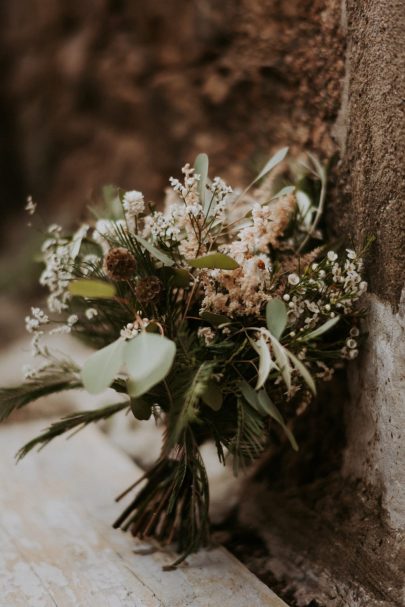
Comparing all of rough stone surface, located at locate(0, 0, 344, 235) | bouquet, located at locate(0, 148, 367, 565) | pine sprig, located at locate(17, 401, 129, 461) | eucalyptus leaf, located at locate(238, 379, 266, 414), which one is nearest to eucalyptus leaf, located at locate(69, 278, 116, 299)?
bouquet, located at locate(0, 148, 367, 565)

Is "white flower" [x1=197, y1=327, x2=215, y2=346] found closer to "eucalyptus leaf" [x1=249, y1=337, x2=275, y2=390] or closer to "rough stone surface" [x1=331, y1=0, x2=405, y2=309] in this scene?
"eucalyptus leaf" [x1=249, y1=337, x2=275, y2=390]

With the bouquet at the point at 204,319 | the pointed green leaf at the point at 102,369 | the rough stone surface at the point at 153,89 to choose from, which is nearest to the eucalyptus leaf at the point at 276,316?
the bouquet at the point at 204,319

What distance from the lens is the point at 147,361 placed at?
84 centimetres

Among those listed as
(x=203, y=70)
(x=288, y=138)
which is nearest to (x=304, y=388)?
(x=288, y=138)

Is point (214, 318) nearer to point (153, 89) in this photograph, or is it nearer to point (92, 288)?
point (92, 288)

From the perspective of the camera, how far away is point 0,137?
8.26ft

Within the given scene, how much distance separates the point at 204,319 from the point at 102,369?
25 cm

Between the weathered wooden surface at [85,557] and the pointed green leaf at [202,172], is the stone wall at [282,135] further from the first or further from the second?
the pointed green leaf at [202,172]

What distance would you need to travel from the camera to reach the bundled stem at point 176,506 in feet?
3.69

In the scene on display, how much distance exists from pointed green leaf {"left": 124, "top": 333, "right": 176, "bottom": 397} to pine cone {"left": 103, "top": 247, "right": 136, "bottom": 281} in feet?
0.49

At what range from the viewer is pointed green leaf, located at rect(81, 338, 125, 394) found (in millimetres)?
854

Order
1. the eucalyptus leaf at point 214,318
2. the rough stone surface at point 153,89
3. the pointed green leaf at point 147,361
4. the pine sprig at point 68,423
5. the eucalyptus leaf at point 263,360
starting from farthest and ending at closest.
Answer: the rough stone surface at point 153,89
the pine sprig at point 68,423
the eucalyptus leaf at point 214,318
the eucalyptus leaf at point 263,360
the pointed green leaf at point 147,361

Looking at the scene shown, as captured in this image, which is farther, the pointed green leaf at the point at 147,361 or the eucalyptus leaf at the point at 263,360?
the eucalyptus leaf at the point at 263,360

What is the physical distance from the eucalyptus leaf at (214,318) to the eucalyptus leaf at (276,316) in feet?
0.28
